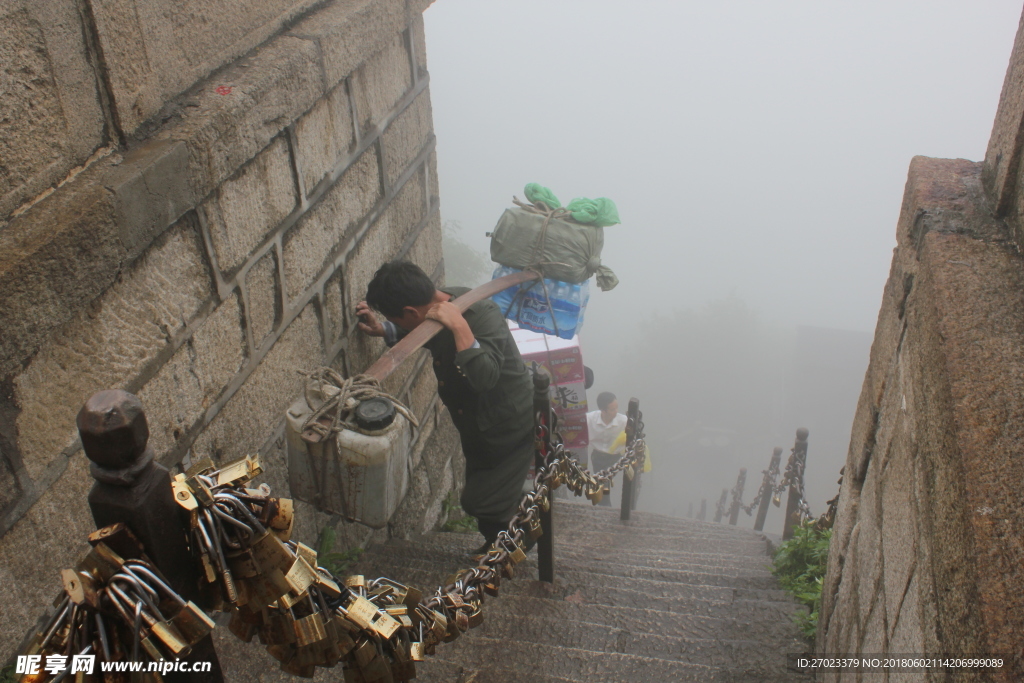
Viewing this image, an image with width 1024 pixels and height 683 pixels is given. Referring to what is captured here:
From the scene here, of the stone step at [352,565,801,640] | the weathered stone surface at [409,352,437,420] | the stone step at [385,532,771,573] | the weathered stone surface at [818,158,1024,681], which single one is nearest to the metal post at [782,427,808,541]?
the stone step at [385,532,771,573]

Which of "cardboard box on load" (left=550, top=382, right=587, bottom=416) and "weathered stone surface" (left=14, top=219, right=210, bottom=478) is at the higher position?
"weathered stone surface" (left=14, top=219, right=210, bottom=478)

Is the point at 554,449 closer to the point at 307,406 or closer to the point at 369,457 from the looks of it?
the point at 369,457

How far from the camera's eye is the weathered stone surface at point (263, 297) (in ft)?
8.15

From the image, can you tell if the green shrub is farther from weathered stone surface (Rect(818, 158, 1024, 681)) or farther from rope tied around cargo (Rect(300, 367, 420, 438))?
rope tied around cargo (Rect(300, 367, 420, 438))

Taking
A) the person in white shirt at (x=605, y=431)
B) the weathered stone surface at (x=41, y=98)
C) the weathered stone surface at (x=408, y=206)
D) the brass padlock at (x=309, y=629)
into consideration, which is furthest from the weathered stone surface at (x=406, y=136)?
the person in white shirt at (x=605, y=431)

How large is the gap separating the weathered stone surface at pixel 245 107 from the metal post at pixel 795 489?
12.6ft

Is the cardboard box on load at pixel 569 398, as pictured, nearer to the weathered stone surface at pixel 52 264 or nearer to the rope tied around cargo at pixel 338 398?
the rope tied around cargo at pixel 338 398

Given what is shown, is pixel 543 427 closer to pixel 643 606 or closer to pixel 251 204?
pixel 643 606

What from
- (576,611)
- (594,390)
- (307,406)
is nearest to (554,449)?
(576,611)

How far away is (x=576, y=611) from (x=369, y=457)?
4.35 feet

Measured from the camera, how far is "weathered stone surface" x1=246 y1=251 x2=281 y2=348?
2484 mm

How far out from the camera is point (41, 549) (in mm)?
1708

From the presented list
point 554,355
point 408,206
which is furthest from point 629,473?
point 408,206

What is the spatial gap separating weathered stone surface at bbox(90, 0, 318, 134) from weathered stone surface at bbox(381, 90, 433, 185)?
3.48 feet
